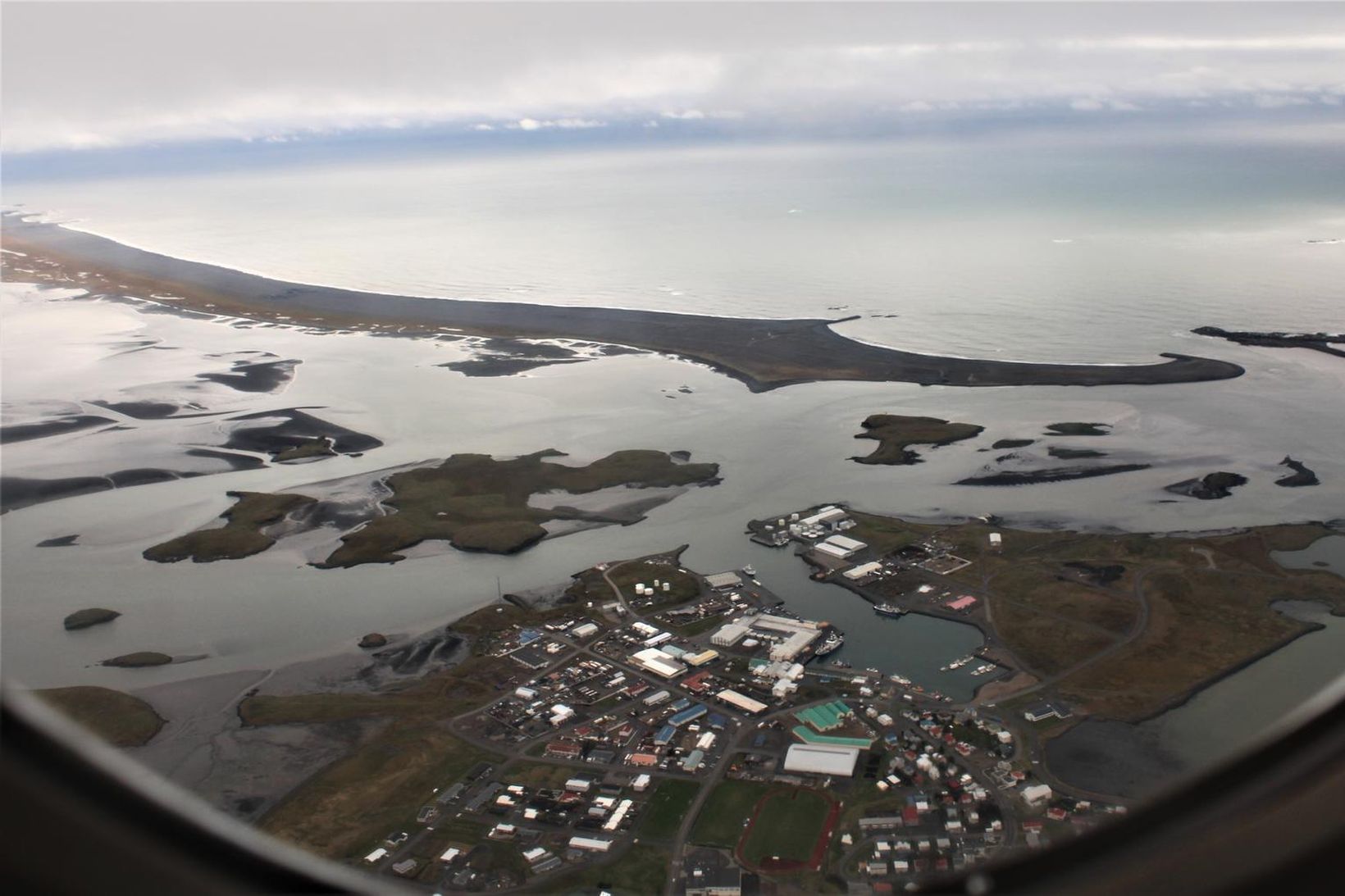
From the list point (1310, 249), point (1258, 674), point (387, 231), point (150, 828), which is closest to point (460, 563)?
point (1258, 674)

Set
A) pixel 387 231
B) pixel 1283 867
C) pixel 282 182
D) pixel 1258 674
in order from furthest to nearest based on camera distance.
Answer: pixel 282 182
pixel 387 231
pixel 1258 674
pixel 1283 867

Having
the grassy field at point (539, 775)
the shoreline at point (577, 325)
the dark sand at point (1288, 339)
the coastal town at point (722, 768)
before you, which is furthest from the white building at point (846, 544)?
the dark sand at point (1288, 339)

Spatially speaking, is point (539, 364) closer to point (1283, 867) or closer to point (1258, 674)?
point (1258, 674)

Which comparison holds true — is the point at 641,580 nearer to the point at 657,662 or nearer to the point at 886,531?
the point at 657,662

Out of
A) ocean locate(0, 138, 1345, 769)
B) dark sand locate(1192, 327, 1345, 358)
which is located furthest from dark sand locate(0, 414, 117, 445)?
dark sand locate(1192, 327, 1345, 358)

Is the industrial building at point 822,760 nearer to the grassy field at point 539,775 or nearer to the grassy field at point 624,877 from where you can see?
the grassy field at point 624,877
